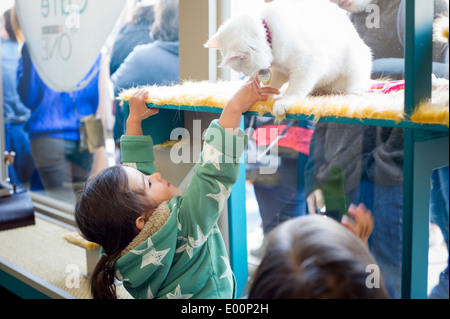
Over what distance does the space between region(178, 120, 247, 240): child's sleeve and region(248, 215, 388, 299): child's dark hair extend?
259 millimetres

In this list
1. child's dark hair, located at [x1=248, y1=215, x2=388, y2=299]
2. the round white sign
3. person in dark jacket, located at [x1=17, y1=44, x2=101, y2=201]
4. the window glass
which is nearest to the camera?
child's dark hair, located at [x1=248, y1=215, x2=388, y2=299]

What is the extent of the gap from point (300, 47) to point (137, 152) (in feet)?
1.49

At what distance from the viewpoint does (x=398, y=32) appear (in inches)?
37.6

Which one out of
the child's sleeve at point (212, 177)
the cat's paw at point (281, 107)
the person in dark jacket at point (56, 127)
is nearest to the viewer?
the cat's paw at point (281, 107)

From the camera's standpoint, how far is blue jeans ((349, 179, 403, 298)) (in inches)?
39.5

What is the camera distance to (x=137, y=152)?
987mm

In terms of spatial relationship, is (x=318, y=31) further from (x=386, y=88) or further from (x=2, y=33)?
(x=2, y=33)

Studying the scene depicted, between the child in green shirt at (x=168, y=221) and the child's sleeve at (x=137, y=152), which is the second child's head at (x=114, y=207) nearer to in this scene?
the child in green shirt at (x=168, y=221)

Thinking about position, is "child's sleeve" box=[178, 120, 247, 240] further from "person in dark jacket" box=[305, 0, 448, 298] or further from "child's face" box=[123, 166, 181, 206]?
"person in dark jacket" box=[305, 0, 448, 298]

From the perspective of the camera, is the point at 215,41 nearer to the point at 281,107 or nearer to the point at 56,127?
the point at 281,107

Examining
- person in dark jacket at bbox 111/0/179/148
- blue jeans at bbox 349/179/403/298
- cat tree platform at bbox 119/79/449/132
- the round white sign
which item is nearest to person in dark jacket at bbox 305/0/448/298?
blue jeans at bbox 349/179/403/298

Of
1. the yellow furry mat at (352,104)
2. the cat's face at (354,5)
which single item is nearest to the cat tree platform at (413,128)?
the yellow furry mat at (352,104)

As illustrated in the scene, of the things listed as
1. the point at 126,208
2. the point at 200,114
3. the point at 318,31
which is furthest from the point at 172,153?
the point at 318,31

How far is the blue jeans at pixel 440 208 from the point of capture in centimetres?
86
